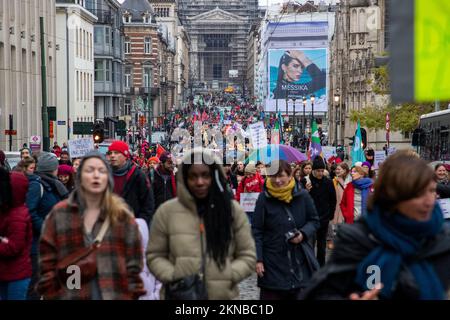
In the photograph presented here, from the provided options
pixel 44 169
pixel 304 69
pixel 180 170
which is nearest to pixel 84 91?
pixel 304 69

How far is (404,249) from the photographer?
4.07 m

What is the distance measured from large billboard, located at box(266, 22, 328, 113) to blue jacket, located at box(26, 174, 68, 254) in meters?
91.1

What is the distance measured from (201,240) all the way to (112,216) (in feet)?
1.81

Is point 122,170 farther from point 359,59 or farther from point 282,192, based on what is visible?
point 359,59

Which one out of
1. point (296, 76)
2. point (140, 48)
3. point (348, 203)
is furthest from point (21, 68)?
point (140, 48)

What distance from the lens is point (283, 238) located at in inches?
325

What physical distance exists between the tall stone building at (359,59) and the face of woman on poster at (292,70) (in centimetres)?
2629

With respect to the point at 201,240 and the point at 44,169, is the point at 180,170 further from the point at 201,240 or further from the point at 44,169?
the point at 44,169

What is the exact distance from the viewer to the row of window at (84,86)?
60.9m

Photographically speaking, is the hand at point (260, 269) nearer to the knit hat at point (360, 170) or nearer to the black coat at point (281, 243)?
the black coat at point (281, 243)

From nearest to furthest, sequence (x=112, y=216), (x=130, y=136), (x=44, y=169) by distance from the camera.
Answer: (x=112, y=216), (x=44, y=169), (x=130, y=136)

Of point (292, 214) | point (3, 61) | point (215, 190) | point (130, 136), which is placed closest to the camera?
point (215, 190)

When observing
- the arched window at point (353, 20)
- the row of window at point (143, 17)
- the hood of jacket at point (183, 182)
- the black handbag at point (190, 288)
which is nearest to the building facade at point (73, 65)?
the arched window at point (353, 20)

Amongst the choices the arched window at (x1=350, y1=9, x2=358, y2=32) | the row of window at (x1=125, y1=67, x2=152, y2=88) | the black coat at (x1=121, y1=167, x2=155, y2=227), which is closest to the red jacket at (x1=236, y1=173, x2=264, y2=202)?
the black coat at (x1=121, y1=167, x2=155, y2=227)
